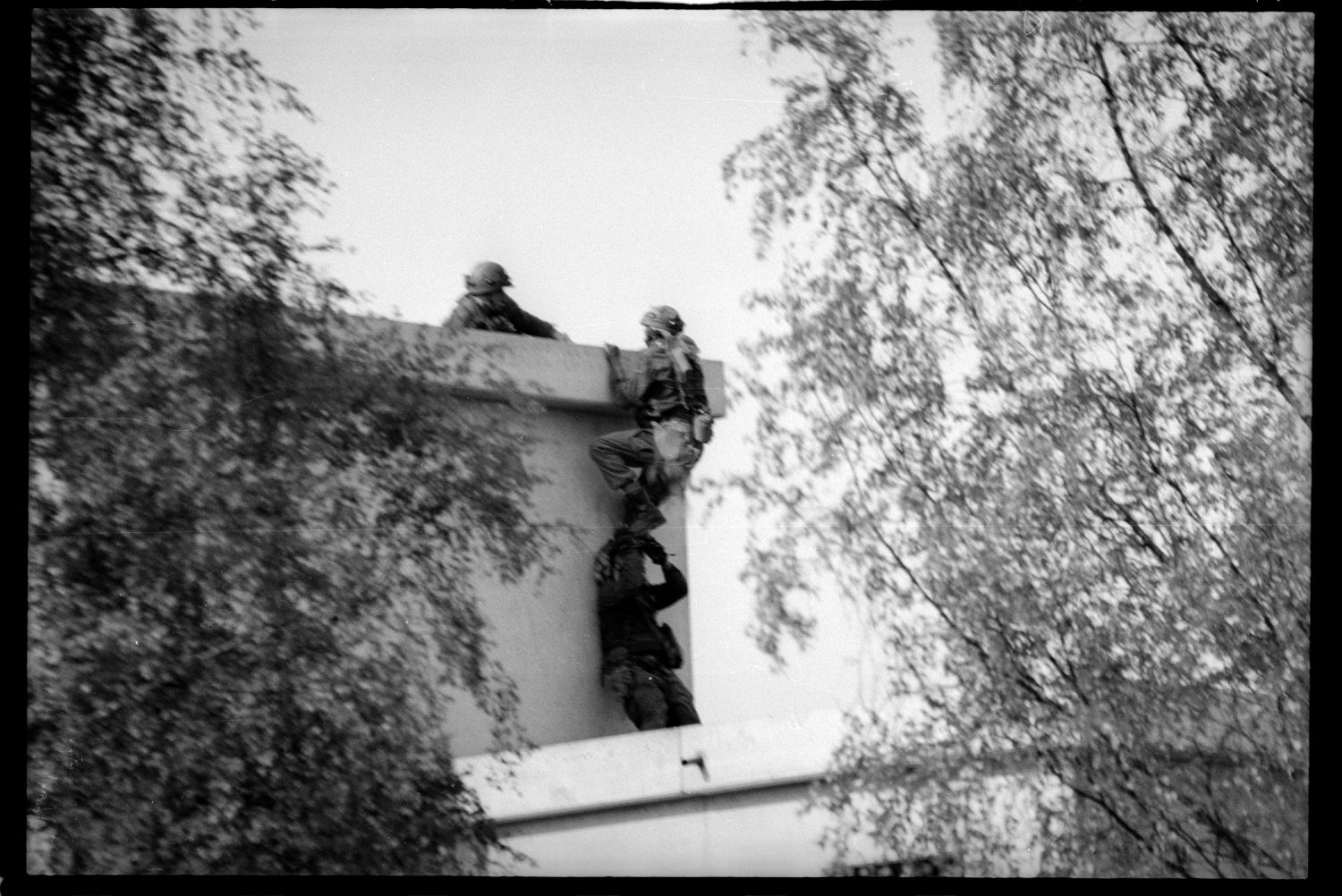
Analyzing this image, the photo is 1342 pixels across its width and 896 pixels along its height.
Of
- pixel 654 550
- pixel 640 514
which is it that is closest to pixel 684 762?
pixel 654 550

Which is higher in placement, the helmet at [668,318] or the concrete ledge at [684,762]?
the helmet at [668,318]

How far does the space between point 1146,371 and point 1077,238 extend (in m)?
0.46

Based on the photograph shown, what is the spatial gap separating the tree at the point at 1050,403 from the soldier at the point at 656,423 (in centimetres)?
19

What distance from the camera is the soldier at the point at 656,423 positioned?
15.1 feet

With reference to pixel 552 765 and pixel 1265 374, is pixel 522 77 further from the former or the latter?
pixel 1265 374

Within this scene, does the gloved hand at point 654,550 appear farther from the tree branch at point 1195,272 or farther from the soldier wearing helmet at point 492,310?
the tree branch at point 1195,272

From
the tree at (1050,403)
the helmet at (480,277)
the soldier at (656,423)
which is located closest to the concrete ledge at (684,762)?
the tree at (1050,403)

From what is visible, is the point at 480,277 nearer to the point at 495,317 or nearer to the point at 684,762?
the point at 495,317

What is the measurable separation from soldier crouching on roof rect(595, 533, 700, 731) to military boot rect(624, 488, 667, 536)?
0.03 meters

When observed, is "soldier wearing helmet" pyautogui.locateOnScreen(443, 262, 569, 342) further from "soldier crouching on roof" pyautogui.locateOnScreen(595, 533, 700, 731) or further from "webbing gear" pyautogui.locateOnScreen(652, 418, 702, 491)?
"soldier crouching on roof" pyautogui.locateOnScreen(595, 533, 700, 731)

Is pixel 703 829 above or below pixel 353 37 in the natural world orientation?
below

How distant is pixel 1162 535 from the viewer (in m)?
4.65

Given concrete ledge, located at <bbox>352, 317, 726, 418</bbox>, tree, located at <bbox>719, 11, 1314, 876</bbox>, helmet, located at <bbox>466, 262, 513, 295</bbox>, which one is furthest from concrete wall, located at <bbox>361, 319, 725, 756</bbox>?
tree, located at <bbox>719, 11, 1314, 876</bbox>

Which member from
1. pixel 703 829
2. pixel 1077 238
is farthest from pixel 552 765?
pixel 1077 238
